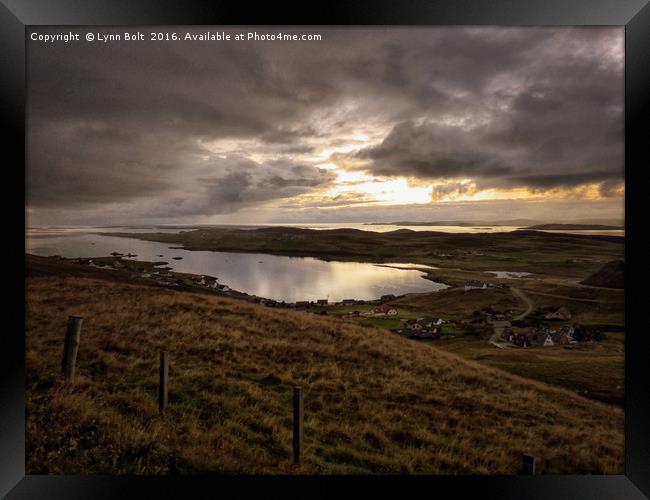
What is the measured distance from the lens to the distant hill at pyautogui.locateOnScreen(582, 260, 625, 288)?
3820 mm

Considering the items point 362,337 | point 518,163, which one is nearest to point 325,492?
point 362,337

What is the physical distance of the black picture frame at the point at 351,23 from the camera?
140 inches

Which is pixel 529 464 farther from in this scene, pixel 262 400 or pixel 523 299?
pixel 262 400

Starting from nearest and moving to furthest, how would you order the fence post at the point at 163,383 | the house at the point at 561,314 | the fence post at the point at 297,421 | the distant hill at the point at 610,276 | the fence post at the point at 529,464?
the fence post at the point at 529,464, the fence post at the point at 297,421, the fence post at the point at 163,383, the distant hill at the point at 610,276, the house at the point at 561,314

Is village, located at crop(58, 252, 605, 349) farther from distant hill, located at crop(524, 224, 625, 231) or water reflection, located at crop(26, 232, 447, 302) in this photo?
distant hill, located at crop(524, 224, 625, 231)

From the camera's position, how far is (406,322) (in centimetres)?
420

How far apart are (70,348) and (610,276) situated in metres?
7.38

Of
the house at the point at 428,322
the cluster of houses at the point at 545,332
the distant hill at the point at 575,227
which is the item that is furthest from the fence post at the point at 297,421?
the distant hill at the point at 575,227

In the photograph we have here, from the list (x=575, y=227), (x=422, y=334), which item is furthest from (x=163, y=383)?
(x=575, y=227)

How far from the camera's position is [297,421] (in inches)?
132

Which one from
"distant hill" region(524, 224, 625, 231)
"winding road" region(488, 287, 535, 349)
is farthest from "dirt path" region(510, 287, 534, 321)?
"distant hill" region(524, 224, 625, 231)

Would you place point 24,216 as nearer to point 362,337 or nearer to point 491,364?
point 362,337

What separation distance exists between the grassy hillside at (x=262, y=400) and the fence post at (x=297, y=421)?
202 millimetres

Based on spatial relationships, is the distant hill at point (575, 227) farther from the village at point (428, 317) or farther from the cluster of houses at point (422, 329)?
the cluster of houses at point (422, 329)
